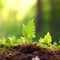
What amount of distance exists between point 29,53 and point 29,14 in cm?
1352

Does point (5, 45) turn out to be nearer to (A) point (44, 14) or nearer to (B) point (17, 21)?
(A) point (44, 14)

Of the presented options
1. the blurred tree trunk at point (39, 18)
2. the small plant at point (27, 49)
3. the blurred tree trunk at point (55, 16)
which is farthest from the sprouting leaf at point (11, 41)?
the blurred tree trunk at point (39, 18)

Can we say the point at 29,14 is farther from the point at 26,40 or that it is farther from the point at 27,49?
the point at 27,49

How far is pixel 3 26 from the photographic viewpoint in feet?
48.9

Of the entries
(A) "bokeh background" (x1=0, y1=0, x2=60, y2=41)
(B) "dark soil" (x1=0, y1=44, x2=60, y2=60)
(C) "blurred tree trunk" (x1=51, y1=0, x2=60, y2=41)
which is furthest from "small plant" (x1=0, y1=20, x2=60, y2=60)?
(C) "blurred tree trunk" (x1=51, y1=0, x2=60, y2=41)

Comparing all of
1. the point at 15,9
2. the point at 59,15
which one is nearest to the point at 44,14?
the point at 59,15

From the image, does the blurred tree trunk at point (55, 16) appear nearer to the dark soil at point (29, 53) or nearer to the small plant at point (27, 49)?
the small plant at point (27, 49)

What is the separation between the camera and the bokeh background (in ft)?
43.3

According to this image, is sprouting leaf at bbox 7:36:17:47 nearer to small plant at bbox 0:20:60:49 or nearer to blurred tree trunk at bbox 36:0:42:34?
small plant at bbox 0:20:60:49

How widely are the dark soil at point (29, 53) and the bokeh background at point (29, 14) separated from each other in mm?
9847

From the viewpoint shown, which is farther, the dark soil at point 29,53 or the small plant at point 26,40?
the small plant at point 26,40

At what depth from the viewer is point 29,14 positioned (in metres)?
15.4

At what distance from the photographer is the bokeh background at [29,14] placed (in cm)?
1320

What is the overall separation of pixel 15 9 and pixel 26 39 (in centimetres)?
1474
